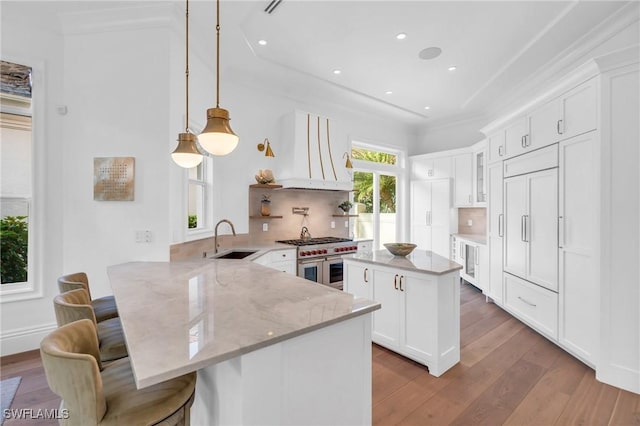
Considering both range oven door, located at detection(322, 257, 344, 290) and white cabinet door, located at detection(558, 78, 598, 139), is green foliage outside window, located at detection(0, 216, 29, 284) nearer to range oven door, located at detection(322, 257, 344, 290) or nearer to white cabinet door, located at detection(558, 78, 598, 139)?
range oven door, located at detection(322, 257, 344, 290)

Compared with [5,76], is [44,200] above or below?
below

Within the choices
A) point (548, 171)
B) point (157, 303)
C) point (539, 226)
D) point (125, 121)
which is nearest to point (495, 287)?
point (539, 226)

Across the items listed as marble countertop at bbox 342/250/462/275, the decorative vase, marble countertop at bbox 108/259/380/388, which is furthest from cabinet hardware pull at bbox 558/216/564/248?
the decorative vase

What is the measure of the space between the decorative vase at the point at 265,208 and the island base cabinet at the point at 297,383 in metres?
3.01

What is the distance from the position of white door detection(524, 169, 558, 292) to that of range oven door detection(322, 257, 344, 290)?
7.61 feet

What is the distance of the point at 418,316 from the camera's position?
254 cm

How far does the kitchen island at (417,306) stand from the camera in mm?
2432

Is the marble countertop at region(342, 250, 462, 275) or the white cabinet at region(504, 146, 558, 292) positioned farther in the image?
the white cabinet at region(504, 146, 558, 292)

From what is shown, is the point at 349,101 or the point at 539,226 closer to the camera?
the point at 539,226

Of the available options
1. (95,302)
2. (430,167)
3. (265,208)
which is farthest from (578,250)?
(95,302)

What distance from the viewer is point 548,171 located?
303 centimetres

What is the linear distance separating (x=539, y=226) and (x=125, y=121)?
169 inches

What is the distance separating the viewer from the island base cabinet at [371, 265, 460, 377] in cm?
243

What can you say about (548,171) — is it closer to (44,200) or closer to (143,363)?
(143,363)
